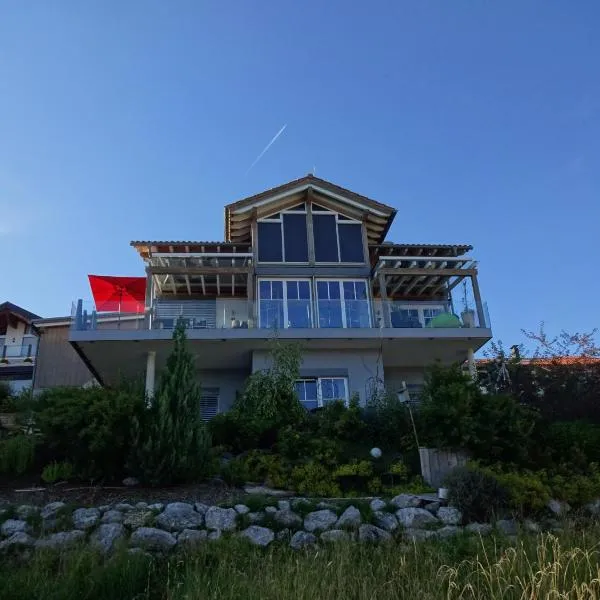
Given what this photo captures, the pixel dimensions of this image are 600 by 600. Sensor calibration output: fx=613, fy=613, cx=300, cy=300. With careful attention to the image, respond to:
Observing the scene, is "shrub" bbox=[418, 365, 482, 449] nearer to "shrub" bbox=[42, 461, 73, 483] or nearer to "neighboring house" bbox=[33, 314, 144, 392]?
"shrub" bbox=[42, 461, 73, 483]

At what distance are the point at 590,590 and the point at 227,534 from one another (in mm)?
4436

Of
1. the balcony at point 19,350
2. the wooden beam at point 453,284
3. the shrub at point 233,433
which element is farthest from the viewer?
the balcony at point 19,350

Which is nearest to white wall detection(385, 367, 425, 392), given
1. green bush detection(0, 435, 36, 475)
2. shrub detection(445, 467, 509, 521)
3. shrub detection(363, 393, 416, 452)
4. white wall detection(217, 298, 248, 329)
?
white wall detection(217, 298, 248, 329)

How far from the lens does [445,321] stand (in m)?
18.2

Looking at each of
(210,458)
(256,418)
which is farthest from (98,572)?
(256,418)

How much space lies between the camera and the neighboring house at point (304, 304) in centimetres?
1777

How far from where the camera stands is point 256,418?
13.5 meters

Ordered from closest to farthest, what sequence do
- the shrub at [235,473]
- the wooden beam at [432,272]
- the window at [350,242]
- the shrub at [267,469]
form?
the shrub at [235,473] < the shrub at [267,469] < the wooden beam at [432,272] < the window at [350,242]

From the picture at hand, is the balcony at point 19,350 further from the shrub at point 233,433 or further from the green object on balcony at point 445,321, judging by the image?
the green object on balcony at point 445,321

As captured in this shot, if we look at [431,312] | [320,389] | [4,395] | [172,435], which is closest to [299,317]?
[320,389]

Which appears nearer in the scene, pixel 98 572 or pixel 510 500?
pixel 98 572

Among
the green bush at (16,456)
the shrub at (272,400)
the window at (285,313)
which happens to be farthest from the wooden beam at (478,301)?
the green bush at (16,456)

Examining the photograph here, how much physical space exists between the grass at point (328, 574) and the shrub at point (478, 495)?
1.52 m

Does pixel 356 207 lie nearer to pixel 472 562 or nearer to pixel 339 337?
pixel 339 337
